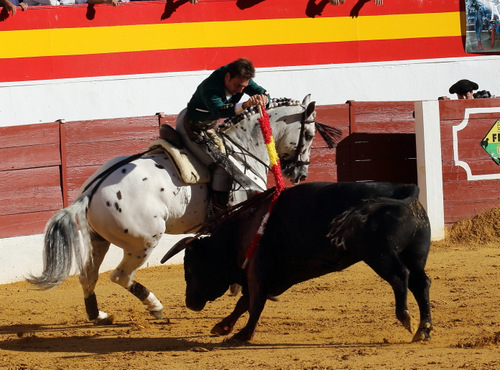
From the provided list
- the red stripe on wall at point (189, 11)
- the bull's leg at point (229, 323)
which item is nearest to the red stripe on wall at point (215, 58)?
the red stripe on wall at point (189, 11)

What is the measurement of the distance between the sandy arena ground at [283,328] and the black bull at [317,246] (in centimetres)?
25

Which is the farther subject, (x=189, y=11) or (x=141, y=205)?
(x=189, y=11)

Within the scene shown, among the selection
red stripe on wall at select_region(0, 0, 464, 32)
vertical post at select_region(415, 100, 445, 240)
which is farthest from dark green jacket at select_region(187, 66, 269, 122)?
red stripe on wall at select_region(0, 0, 464, 32)

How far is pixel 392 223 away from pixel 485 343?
788 millimetres

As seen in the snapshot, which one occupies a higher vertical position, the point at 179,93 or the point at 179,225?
the point at 179,93

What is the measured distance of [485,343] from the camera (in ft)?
14.3

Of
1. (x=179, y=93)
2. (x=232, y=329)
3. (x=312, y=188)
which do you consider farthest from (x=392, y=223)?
(x=179, y=93)

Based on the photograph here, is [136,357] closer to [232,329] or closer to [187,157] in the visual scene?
[232,329]

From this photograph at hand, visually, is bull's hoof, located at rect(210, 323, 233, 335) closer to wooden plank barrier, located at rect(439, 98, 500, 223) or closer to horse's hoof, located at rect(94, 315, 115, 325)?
horse's hoof, located at rect(94, 315, 115, 325)

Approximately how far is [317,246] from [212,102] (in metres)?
1.27

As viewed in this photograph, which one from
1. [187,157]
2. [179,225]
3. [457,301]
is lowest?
[457,301]

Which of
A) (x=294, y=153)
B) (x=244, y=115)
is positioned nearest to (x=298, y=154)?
(x=294, y=153)

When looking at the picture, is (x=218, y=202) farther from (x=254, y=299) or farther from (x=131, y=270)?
(x=254, y=299)

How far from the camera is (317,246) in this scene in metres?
4.61
